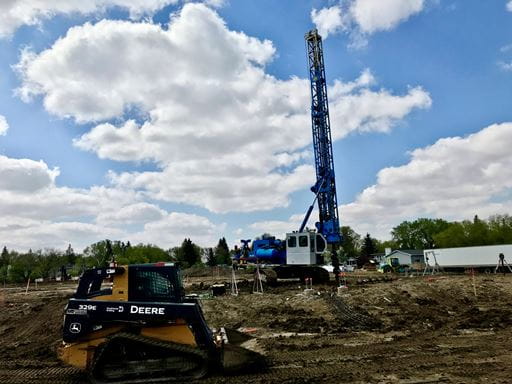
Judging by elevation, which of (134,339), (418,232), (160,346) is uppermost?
(418,232)

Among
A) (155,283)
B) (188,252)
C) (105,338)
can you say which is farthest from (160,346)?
(188,252)

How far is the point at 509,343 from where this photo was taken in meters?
11.5

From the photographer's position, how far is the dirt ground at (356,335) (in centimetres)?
902

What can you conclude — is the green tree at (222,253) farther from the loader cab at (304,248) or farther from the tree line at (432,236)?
the loader cab at (304,248)

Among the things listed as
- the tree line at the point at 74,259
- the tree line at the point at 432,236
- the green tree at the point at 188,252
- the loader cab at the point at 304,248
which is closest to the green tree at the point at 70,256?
the tree line at the point at 74,259

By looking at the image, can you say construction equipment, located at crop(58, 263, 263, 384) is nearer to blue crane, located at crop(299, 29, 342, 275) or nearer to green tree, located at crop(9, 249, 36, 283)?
blue crane, located at crop(299, 29, 342, 275)

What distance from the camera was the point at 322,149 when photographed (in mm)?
31109

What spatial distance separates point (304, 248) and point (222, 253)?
86733mm

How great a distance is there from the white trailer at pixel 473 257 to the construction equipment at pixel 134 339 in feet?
124

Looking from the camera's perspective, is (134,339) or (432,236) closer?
(134,339)

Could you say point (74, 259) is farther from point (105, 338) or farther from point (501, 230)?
→ point (105, 338)

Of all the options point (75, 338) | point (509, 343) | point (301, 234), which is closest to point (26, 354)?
point (75, 338)

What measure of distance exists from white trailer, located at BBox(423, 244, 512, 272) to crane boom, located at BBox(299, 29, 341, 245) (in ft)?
56.0

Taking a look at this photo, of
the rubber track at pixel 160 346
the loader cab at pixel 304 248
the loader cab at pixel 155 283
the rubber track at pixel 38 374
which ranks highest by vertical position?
the loader cab at pixel 304 248
